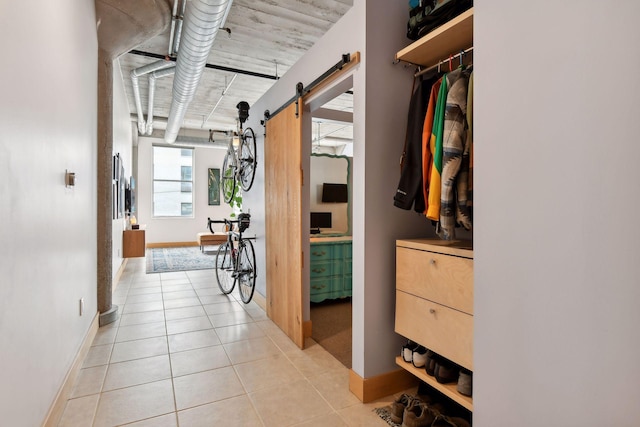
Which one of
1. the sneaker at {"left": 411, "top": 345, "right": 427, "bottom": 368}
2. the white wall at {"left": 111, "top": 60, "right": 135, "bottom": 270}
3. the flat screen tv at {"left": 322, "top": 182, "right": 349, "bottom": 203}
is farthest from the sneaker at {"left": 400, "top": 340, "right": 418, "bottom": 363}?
the white wall at {"left": 111, "top": 60, "right": 135, "bottom": 270}

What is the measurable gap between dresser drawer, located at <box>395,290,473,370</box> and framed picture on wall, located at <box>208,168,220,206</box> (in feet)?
29.1

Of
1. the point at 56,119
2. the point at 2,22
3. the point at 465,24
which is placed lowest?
the point at 56,119

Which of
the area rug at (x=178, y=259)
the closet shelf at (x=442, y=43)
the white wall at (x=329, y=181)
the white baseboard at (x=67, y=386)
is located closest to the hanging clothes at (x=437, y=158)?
the closet shelf at (x=442, y=43)

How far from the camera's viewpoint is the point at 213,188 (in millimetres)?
10023

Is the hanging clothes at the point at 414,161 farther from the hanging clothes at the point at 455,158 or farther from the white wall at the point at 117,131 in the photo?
the white wall at the point at 117,131

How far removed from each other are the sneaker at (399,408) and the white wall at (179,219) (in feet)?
29.1

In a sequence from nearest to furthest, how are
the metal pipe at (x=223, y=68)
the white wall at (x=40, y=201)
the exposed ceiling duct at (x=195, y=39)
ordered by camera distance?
the white wall at (x=40, y=201), the exposed ceiling duct at (x=195, y=39), the metal pipe at (x=223, y=68)

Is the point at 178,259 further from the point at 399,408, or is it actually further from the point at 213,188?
the point at 399,408

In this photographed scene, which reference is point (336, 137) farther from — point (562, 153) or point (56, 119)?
point (562, 153)

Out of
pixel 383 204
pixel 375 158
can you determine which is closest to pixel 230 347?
pixel 383 204

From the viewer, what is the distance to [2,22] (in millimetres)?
1188

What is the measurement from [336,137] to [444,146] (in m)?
8.14

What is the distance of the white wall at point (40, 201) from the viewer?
48.8 inches

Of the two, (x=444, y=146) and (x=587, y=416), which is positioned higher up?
(x=444, y=146)
